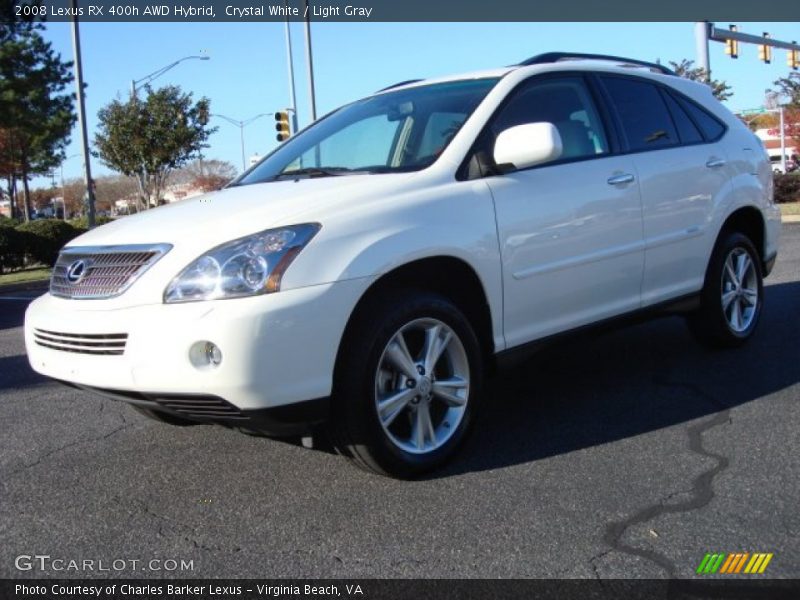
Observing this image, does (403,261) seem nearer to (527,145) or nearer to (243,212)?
(243,212)

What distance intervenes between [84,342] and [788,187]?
28975 mm

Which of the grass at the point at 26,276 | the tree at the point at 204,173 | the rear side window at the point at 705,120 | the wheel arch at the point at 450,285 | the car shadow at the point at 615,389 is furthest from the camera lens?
the tree at the point at 204,173

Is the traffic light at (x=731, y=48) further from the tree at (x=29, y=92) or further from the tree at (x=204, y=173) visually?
the tree at (x=204, y=173)

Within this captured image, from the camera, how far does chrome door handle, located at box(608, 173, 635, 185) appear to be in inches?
173

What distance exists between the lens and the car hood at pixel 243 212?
10.6ft

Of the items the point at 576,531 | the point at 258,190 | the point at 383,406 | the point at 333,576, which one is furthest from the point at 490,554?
the point at 258,190

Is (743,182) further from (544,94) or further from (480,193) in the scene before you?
(480,193)

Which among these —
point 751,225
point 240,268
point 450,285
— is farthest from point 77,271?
point 751,225

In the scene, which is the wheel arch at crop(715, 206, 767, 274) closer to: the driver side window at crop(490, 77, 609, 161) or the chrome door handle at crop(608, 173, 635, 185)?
the chrome door handle at crop(608, 173, 635, 185)

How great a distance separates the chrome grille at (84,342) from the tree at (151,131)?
25.3 metres

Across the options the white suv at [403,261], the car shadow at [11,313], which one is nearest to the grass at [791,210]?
the white suv at [403,261]

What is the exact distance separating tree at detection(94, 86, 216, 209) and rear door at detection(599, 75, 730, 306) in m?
24.6

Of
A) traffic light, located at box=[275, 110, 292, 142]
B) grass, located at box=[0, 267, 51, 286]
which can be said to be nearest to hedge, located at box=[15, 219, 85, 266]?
grass, located at box=[0, 267, 51, 286]

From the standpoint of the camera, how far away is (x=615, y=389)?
15.9ft
